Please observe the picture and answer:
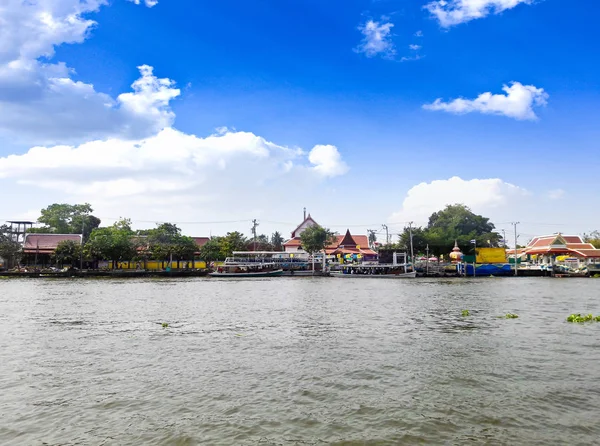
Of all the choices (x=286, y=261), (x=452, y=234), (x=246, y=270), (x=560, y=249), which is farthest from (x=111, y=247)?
(x=560, y=249)

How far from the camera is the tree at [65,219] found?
90.9m

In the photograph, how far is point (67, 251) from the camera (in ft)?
226

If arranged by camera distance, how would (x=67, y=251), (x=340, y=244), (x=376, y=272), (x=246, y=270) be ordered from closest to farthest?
(x=67, y=251), (x=376, y=272), (x=246, y=270), (x=340, y=244)

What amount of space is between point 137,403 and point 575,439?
8.29 metres

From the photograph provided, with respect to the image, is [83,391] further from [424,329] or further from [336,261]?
[336,261]

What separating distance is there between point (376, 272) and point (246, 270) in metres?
20.8

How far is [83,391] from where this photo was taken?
33.3ft

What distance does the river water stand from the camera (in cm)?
786

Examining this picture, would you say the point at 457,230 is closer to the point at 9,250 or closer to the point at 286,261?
the point at 286,261

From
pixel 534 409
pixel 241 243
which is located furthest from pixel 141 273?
pixel 534 409

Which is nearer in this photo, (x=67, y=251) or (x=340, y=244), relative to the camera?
(x=67, y=251)

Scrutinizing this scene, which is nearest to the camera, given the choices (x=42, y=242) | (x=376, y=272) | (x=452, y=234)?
(x=376, y=272)

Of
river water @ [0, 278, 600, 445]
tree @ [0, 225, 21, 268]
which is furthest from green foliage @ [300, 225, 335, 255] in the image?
river water @ [0, 278, 600, 445]

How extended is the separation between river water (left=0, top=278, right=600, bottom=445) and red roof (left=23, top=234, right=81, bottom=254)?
5974 cm
